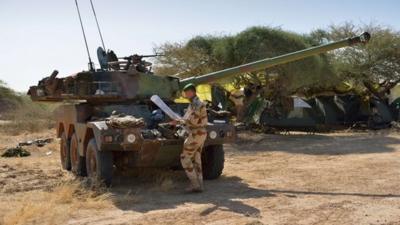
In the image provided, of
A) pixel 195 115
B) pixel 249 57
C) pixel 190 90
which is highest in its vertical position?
pixel 249 57

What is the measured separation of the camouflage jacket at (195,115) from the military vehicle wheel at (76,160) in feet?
9.42

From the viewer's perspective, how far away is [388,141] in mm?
16812

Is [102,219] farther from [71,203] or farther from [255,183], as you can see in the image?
[255,183]

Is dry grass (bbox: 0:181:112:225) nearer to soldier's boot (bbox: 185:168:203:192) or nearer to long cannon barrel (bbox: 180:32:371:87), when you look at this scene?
soldier's boot (bbox: 185:168:203:192)

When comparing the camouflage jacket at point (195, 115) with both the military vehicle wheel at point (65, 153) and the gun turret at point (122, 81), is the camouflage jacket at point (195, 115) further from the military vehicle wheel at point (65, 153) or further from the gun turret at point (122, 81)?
the military vehicle wheel at point (65, 153)

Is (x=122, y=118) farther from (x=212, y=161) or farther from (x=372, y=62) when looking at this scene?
(x=372, y=62)

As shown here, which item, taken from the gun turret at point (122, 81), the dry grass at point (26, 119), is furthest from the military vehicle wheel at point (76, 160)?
the dry grass at point (26, 119)

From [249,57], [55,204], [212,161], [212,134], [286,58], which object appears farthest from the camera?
[249,57]

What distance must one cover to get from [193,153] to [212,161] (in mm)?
1328

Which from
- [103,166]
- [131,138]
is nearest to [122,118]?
[131,138]

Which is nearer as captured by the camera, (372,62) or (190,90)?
(190,90)

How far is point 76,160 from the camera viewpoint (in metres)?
11.0

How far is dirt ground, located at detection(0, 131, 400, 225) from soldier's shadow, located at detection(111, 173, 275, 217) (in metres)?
0.01

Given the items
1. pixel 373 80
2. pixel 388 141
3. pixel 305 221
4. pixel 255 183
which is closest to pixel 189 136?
pixel 255 183
